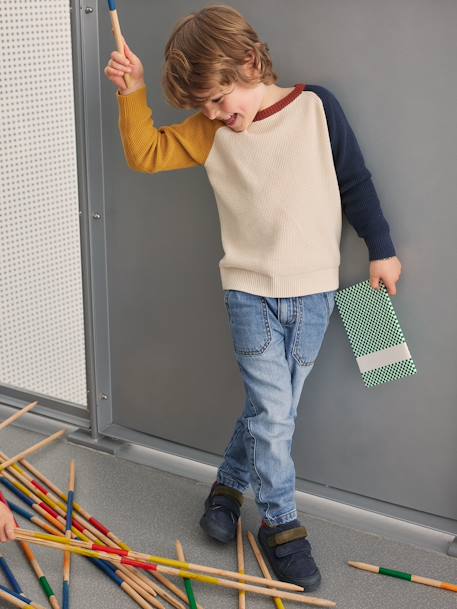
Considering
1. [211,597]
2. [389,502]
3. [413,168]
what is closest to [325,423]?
[389,502]

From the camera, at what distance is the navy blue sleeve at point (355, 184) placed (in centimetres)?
121

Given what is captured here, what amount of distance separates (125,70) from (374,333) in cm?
56

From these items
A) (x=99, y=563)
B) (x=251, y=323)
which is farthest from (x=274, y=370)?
(x=99, y=563)

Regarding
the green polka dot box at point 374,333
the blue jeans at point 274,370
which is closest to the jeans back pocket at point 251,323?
the blue jeans at point 274,370

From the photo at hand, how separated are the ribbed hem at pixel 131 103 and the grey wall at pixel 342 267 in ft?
0.58

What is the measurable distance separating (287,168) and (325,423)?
470 millimetres

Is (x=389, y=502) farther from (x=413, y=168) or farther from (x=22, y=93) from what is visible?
(x=22, y=93)

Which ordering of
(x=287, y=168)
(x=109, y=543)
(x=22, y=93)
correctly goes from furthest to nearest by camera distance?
(x=22, y=93) → (x=109, y=543) → (x=287, y=168)

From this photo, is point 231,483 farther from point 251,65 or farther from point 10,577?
point 251,65

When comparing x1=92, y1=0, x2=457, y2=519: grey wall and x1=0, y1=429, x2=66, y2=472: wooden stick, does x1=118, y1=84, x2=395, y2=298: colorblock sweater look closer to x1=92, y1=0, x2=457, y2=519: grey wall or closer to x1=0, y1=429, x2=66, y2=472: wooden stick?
x1=92, y1=0, x2=457, y2=519: grey wall

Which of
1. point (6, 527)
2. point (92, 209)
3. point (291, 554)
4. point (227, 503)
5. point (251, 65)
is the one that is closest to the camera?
point (6, 527)

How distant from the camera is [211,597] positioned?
1.23 metres

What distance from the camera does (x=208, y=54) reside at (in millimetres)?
1125

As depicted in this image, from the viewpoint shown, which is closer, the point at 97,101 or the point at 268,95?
the point at 268,95
